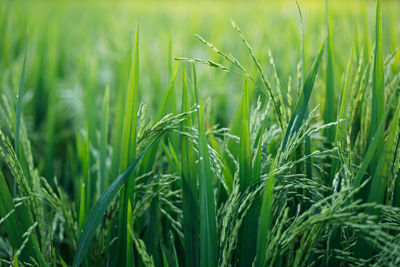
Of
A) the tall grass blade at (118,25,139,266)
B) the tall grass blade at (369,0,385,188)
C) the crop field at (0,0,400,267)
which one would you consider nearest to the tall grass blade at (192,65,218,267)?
the crop field at (0,0,400,267)

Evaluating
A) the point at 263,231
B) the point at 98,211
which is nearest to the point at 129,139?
the point at 98,211

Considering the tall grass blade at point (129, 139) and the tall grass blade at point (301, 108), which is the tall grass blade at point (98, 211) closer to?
the tall grass blade at point (129, 139)

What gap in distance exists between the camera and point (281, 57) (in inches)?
59.5

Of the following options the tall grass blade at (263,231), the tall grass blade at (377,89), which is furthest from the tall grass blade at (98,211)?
the tall grass blade at (377,89)

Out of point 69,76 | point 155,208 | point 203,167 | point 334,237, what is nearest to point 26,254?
point 155,208

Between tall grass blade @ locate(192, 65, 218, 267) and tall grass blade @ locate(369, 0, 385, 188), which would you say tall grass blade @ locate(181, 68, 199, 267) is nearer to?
tall grass blade @ locate(192, 65, 218, 267)

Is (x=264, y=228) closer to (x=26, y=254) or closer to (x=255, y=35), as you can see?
(x=26, y=254)

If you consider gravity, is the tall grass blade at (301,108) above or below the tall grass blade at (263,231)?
above

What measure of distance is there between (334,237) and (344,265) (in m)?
0.07

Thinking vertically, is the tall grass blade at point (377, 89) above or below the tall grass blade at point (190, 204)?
above

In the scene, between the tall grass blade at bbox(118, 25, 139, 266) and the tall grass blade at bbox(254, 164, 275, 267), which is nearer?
the tall grass blade at bbox(254, 164, 275, 267)

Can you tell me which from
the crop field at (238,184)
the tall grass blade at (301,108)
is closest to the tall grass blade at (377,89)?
the crop field at (238,184)

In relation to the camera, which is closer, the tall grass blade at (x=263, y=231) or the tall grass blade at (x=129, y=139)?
the tall grass blade at (x=263, y=231)

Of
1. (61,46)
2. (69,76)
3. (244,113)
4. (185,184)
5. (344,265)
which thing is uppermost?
(61,46)
